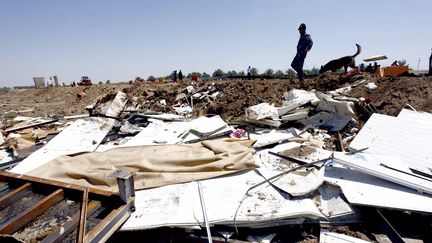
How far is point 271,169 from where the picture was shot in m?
2.98

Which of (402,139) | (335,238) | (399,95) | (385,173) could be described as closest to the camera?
(335,238)

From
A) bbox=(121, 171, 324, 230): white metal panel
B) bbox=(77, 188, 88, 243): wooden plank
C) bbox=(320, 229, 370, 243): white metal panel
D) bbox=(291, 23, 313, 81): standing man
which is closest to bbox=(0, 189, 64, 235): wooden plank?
bbox=(77, 188, 88, 243): wooden plank

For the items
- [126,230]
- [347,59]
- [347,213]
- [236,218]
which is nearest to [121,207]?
[126,230]

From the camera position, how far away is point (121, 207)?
6.84ft

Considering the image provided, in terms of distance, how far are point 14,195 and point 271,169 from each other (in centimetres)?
265

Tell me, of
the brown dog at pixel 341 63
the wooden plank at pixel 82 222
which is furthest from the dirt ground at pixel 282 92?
the wooden plank at pixel 82 222

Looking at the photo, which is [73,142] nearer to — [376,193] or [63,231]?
[63,231]

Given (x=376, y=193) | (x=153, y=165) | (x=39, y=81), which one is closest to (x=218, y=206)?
(x=153, y=165)

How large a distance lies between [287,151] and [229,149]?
0.86 metres

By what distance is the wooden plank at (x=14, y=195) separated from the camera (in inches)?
85.4

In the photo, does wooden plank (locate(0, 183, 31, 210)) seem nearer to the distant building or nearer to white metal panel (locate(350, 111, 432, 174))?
white metal panel (locate(350, 111, 432, 174))

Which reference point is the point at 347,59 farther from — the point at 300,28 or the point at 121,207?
the point at 121,207

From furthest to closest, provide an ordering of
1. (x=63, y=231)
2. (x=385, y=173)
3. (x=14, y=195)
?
(x=385, y=173) < (x=14, y=195) < (x=63, y=231)

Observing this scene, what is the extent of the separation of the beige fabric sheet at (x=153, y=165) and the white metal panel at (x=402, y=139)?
1.86 m
